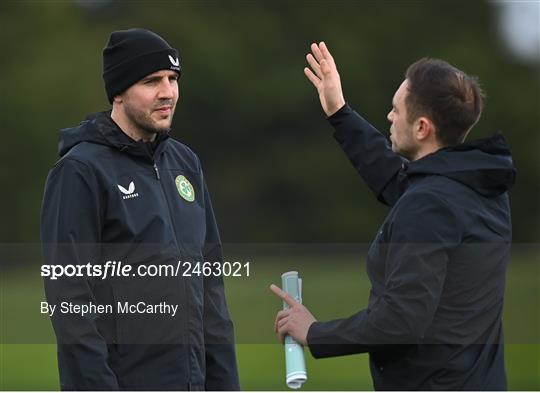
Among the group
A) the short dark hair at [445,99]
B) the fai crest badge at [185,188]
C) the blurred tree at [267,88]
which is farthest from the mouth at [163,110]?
the blurred tree at [267,88]

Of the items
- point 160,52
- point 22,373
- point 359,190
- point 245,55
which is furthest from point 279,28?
point 160,52

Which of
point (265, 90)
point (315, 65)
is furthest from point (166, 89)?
point (265, 90)

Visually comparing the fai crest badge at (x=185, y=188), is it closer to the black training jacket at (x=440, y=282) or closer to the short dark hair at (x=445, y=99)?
the black training jacket at (x=440, y=282)

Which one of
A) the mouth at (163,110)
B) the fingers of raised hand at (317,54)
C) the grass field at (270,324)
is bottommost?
the grass field at (270,324)

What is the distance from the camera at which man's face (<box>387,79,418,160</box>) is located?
3777mm

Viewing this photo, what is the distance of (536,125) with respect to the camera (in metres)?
31.6

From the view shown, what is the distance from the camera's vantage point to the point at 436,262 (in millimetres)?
3518

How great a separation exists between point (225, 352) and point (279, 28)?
28.9 metres

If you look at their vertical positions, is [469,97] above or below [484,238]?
above

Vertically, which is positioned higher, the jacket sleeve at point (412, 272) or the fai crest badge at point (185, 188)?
the fai crest badge at point (185, 188)

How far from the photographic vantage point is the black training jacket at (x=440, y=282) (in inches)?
138

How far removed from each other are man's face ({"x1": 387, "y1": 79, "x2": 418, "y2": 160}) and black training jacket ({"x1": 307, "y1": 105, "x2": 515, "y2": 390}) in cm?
12

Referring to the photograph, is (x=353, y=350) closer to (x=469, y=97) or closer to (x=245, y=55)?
(x=469, y=97)

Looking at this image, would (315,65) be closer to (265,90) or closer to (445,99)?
(445,99)
